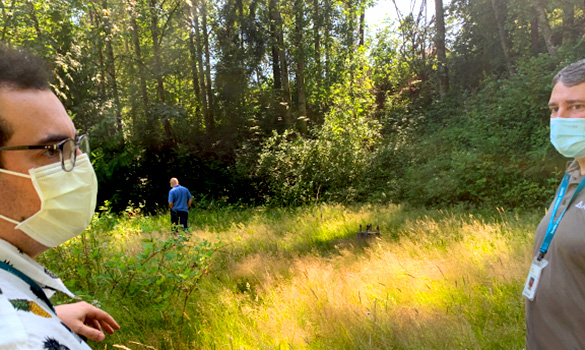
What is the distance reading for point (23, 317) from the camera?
76cm

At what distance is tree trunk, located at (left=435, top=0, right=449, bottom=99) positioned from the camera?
17734 mm

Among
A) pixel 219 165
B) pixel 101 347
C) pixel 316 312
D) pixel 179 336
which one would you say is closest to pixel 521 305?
pixel 316 312

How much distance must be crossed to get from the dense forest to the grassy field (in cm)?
672

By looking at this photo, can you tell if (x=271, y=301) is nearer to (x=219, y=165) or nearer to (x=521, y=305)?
(x=521, y=305)

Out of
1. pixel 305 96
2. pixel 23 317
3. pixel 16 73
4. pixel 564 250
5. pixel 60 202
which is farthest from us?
pixel 305 96

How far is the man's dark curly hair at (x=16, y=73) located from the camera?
3.33ft

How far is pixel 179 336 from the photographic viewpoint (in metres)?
3.31

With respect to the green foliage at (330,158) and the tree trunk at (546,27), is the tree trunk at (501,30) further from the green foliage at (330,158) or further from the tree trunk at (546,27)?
the green foliage at (330,158)

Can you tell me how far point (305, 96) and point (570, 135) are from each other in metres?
19.2

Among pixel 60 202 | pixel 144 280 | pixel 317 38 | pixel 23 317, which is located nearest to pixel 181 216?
pixel 144 280

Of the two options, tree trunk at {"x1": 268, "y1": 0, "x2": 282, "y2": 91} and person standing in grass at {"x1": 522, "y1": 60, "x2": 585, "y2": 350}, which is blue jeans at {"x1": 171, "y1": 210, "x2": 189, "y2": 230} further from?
tree trunk at {"x1": 268, "y1": 0, "x2": 282, "y2": 91}

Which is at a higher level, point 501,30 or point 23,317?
point 501,30

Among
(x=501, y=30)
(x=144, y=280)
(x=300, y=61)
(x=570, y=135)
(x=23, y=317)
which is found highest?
(x=501, y=30)

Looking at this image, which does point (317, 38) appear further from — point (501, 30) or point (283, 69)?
point (501, 30)
